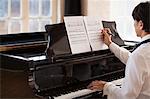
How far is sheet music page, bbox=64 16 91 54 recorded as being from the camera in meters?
2.32

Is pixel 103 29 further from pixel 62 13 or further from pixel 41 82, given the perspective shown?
pixel 62 13

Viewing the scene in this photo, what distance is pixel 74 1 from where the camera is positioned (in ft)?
12.4

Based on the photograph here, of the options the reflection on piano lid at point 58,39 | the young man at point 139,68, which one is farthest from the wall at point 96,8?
the young man at point 139,68

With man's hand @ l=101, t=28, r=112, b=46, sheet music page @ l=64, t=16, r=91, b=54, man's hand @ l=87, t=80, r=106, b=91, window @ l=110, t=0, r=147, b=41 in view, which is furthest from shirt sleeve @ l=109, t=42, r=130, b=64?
window @ l=110, t=0, r=147, b=41

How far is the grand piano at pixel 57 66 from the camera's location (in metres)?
2.08

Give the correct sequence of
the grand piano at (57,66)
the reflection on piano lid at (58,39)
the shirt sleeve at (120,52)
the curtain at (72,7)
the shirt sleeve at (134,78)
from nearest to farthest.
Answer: the shirt sleeve at (134,78) → the grand piano at (57,66) → the reflection on piano lid at (58,39) → the shirt sleeve at (120,52) → the curtain at (72,7)

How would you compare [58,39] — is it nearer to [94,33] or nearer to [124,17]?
[94,33]

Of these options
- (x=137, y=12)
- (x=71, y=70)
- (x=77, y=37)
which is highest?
(x=137, y=12)

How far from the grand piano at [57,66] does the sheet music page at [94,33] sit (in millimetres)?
56

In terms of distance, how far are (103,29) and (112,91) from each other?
705 mm

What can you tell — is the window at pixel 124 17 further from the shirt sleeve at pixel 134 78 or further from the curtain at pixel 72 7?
the shirt sleeve at pixel 134 78

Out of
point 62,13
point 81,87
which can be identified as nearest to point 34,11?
point 62,13

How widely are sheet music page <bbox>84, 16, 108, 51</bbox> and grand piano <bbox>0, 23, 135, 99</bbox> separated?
0.06m

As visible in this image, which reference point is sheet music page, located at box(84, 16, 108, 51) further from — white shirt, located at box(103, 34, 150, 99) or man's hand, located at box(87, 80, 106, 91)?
white shirt, located at box(103, 34, 150, 99)
